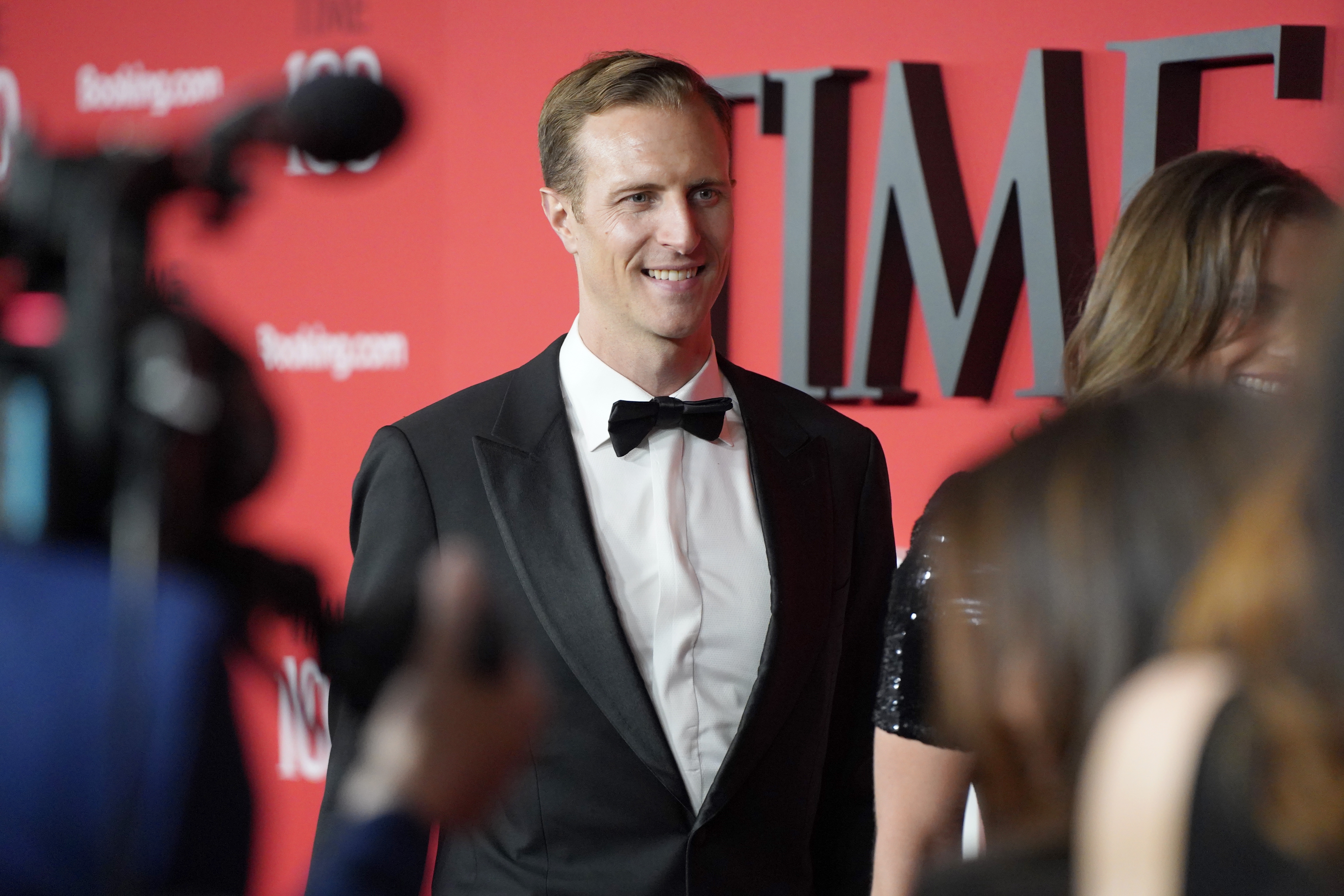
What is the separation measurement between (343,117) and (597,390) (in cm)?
109

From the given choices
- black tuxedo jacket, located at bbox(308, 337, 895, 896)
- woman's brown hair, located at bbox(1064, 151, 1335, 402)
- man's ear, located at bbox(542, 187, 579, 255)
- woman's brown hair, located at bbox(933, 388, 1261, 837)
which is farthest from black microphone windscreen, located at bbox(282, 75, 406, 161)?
man's ear, located at bbox(542, 187, 579, 255)

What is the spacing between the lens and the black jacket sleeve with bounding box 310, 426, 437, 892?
2.50 feet

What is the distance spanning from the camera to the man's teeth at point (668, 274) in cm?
178

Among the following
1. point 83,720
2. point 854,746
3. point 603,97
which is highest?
point 603,97

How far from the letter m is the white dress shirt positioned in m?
0.92

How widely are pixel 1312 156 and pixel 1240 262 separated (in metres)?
1.14

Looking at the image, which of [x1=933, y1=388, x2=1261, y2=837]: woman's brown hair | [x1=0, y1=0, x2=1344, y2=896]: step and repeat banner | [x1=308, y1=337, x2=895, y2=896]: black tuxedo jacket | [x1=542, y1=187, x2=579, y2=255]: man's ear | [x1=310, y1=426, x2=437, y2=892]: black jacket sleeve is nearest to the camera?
[x1=933, y1=388, x2=1261, y2=837]: woman's brown hair

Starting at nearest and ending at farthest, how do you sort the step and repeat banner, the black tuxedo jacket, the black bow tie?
1. the black tuxedo jacket
2. the black bow tie
3. the step and repeat banner

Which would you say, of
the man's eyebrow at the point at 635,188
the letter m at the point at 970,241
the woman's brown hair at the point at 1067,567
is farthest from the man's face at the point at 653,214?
the woman's brown hair at the point at 1067,567

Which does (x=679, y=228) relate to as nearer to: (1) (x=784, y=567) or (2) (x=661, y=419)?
(2) (x=661, y=419)

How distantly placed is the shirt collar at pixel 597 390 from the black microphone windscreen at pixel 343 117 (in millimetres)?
1023

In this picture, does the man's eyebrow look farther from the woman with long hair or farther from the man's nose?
the woman with long hair

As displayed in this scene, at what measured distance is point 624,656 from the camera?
1.57 m

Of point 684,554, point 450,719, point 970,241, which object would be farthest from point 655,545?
point 970,241
